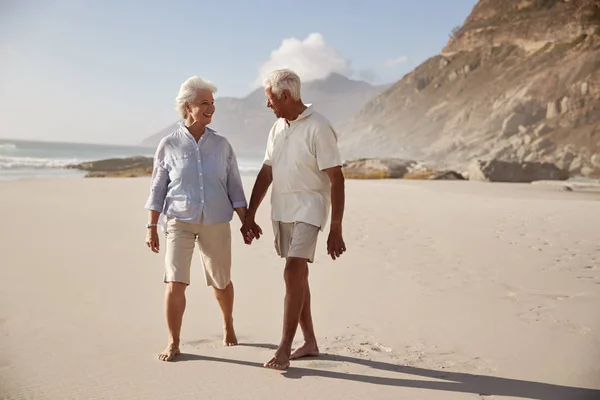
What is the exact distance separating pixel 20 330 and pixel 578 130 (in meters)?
46.0

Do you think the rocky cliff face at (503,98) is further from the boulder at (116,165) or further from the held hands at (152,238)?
the held hands at (152,238)

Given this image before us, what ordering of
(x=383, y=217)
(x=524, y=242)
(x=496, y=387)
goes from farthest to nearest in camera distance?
(x=383, y=217) < (x=524, y=242) < (x=496, y=387)

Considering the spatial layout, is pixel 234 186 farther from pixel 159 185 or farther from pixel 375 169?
pixel 375 169

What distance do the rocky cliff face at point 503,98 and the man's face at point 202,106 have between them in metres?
35.9

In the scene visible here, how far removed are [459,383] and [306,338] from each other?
103cm

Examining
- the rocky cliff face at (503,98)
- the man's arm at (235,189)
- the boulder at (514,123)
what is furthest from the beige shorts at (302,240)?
the boulder at (514,123)

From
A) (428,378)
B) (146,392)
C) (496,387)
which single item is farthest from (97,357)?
(496,387)

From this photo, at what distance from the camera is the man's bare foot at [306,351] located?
4.09 meters

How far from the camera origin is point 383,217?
11.4 meters

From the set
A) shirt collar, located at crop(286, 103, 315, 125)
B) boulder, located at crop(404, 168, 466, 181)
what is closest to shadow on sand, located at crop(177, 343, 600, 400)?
shirt collar, located at crop(286, 103, 315, 125)

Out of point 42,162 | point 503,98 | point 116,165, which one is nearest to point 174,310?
point 116,165

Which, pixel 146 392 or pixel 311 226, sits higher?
pixel 311 226

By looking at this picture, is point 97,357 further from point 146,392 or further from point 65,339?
point 146,392

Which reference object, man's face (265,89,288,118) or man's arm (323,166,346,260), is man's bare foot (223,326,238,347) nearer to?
man's arm (323,166,346,260)
